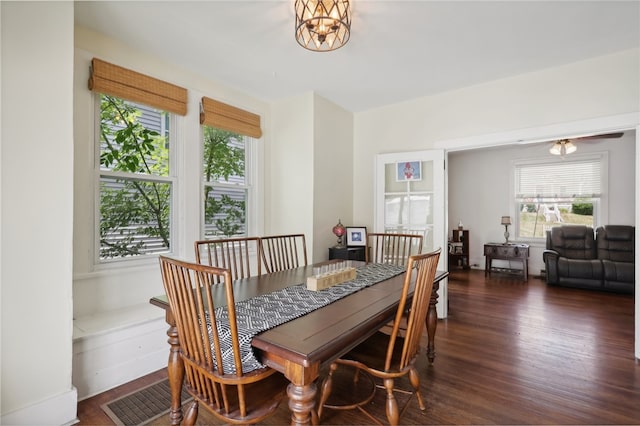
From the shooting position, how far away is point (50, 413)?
175 cm

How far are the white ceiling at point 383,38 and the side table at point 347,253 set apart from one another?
1872 millimetres

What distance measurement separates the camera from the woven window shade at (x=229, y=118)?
10.5 ft

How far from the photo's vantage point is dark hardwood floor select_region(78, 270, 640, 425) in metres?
1.86

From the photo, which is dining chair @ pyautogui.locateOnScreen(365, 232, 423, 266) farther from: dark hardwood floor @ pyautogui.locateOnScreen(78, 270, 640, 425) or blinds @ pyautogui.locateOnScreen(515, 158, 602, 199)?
blinds @ pyautogui.locateOnScreen(515, 158, 602, 199)

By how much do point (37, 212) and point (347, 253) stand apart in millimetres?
2774

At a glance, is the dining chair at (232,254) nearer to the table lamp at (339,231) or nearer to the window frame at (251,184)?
the window frame at (251,184)

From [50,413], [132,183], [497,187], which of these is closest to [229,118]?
[132,183]

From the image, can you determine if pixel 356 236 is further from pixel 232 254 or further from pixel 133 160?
pixel 133 160

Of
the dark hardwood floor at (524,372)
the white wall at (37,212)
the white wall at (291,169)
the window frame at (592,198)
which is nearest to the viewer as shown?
the white wall at (37,212)

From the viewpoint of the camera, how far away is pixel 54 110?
180cm

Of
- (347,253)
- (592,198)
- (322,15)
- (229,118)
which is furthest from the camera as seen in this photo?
(592,198)

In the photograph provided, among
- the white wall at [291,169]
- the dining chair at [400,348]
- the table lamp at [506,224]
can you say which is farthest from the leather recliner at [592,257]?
the dining chair at [400,348]

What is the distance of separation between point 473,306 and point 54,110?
177 inches

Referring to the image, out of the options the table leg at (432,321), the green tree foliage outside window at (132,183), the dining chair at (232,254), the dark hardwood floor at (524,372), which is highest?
the green tree foliage outside window at (132,183)
